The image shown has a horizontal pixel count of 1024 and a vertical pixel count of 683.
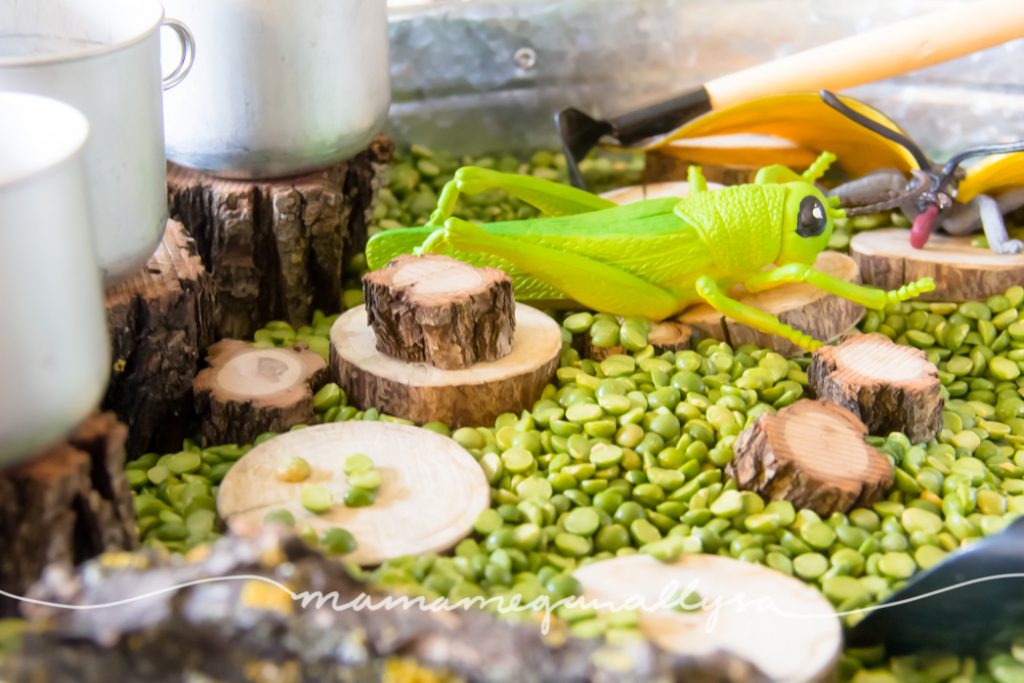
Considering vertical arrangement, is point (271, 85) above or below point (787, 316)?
above

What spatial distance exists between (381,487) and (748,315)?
23.1 inches

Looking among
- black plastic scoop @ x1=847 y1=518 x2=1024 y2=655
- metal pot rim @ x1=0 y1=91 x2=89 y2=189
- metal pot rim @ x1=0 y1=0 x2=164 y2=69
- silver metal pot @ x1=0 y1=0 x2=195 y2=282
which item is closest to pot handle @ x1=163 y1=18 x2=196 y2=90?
silver metal pot @ x1=0 y1=0 x2=195 y2=282

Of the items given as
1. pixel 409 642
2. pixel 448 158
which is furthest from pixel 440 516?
pixel 448 158

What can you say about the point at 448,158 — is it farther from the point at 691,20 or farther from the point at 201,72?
the point at 201,72

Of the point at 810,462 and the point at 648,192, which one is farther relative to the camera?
the point at 648,192

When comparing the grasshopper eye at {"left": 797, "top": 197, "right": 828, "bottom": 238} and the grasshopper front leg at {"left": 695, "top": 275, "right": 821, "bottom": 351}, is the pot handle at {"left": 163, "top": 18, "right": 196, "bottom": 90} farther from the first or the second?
the grasshopper eye at {"left": 797, "top": 197, "right": 828, "bottom": 238}

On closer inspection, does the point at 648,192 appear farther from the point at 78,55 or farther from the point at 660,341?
the point at 78,55

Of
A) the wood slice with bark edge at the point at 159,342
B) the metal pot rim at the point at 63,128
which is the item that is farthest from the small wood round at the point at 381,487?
the metal pot rim at the point at 63,128

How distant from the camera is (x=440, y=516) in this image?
130 cm

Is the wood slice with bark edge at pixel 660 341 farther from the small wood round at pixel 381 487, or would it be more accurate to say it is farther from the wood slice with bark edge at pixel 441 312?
the small wood round at pixel 381 487

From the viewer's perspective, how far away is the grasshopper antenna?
1.80 m

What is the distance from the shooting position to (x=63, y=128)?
3.55ft

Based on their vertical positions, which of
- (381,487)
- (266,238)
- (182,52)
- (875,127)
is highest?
(182,52)

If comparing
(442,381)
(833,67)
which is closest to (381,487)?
(442,381)
